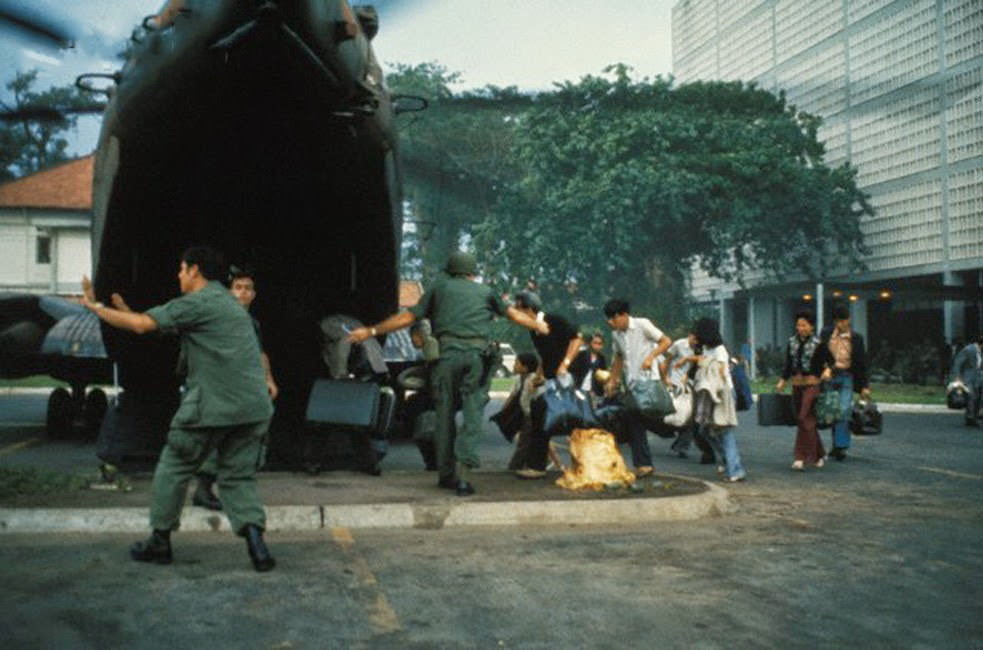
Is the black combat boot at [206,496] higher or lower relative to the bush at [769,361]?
lower

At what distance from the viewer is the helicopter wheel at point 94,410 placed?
652 inches

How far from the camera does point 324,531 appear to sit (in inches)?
287

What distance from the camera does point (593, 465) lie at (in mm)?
8844

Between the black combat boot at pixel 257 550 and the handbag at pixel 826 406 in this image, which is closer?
the black combat boot at pixel 257 550

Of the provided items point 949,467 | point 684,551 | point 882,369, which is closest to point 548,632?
point 684,551

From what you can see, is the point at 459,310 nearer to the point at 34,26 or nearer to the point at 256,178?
the point at 256,178

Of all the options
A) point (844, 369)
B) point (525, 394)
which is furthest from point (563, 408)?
point (844, 369)

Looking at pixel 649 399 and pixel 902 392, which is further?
pixel 902 392

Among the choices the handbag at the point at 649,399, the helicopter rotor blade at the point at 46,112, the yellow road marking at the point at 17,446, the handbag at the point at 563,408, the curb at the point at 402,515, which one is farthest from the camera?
the yellow road marking at the point at 17,446

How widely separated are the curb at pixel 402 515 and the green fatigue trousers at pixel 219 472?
1.37 metres

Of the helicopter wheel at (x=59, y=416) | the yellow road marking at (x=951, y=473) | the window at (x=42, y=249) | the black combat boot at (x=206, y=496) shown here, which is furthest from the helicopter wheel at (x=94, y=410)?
the window at (x=42, y=249)

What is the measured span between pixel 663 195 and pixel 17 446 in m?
27.4

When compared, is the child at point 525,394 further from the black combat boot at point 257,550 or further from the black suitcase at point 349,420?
the black combat boot at point 257,550

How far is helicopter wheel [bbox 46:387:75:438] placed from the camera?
1555cm
